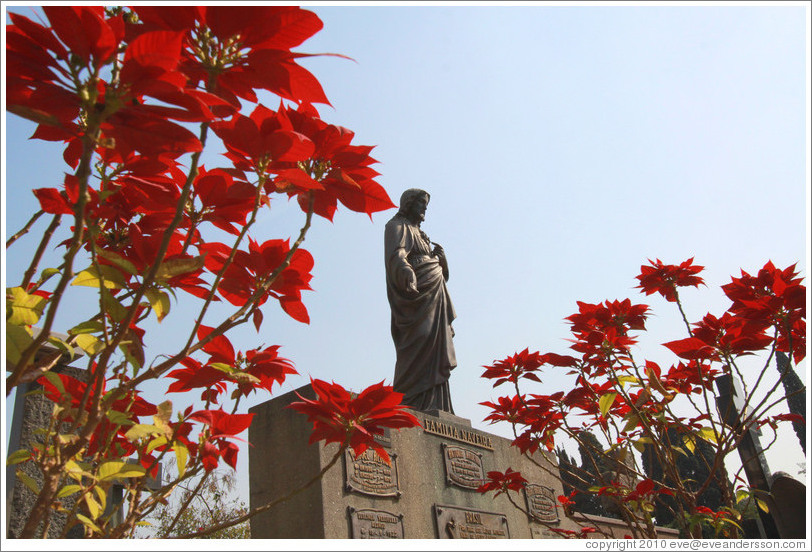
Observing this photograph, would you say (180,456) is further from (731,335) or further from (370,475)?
(370,475)

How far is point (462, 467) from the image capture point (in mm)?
3641

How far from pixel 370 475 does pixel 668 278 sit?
72.2 inches

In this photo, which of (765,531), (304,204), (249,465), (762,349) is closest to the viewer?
(304,204)

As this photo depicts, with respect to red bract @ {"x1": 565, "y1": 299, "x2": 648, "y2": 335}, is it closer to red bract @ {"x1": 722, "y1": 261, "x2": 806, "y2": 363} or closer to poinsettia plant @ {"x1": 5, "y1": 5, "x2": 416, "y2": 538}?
red bract @ {"x1": 722, "y1": 261, "x2": 806, "y2": 363}

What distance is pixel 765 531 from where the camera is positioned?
3.62m

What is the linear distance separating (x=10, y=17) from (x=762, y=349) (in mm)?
2254

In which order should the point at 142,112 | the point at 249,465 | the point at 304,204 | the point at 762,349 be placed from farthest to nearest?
the point at 249,465 → the point at 762,349 → the point at 304,204 → the point at 142,112

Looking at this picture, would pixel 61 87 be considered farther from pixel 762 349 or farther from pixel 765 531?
pixel 765 531

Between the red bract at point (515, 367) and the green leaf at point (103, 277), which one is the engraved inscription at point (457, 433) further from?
the green leaf at point (103, 277)

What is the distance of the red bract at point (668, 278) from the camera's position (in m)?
2.58

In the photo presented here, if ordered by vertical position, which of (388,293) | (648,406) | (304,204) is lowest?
(648,406)

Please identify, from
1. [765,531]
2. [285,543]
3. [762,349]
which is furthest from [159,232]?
[765,531]

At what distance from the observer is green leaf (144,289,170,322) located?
85 centimetres

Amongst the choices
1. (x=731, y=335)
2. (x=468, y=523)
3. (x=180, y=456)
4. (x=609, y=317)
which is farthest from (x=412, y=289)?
(x=180, y=456)
